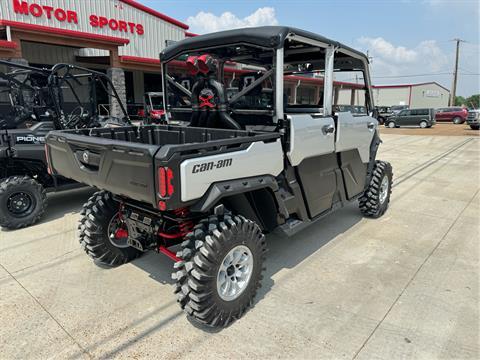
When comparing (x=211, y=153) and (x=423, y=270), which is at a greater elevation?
(x=211, y=153)

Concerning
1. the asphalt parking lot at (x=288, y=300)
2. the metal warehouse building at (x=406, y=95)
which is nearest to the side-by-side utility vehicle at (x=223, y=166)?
the asphalt parking lot at (x=288, y=300)

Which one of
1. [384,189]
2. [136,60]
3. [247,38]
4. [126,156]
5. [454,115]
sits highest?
[136,60]

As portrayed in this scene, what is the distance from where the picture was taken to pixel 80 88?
6766 mm

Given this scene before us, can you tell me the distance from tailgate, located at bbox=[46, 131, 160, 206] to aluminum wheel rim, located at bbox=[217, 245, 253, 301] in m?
0.86

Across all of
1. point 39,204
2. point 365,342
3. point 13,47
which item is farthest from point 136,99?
point 365,342

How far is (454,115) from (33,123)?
1379 inches

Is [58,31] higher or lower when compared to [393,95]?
higher

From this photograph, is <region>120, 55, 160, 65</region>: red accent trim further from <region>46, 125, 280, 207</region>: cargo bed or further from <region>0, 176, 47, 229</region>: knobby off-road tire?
<region>46, 125, 280, 207</region>: cargo bed

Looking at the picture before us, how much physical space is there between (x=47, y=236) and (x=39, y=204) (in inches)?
26.6

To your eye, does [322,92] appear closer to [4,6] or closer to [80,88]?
[80,88]

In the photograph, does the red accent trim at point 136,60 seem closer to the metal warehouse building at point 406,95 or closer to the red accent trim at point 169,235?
the red accent trim at point 169,235

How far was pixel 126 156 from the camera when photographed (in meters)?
2.60

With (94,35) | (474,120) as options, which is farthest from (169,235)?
(474,120)

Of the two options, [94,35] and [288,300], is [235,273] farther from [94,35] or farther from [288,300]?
[94,35]
